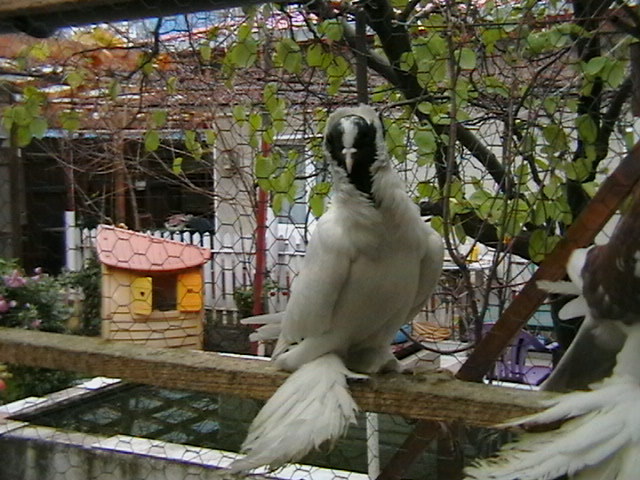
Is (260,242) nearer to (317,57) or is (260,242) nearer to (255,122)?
(255,122)

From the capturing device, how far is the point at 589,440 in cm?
66

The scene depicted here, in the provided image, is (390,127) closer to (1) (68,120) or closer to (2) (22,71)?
(1) (68,120)

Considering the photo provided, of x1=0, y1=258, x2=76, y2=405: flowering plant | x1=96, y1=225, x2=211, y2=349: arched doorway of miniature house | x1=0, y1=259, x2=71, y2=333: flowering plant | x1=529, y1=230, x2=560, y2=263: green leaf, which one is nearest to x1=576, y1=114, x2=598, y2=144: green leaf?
x1=529, y1=230, x2=560, y2=263: green leaf

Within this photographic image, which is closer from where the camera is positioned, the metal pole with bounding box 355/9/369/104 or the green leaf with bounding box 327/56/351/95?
the metal pole with bounding box 355/9/369/104

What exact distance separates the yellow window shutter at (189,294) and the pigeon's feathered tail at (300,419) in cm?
114

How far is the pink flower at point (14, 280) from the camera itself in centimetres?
237

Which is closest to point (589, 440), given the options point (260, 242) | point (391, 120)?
point (391, 120)

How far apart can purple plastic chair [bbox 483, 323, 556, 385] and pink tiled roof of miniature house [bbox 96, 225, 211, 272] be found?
85 centimetres

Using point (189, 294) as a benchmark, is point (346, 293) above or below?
above

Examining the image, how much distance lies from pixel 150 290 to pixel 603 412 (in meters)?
1.41

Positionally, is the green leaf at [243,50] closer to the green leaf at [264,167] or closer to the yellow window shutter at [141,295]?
the green leaf at [264,167]

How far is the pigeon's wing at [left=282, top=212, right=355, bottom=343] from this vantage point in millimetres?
833

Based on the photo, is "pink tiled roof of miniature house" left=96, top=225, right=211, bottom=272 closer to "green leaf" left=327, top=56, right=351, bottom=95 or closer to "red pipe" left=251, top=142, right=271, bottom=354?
"red pipe" left=251, top=142, right=271, bottom=354

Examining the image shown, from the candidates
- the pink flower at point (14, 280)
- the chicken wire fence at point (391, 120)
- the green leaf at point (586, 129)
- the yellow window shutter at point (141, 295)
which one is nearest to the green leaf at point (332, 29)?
the chicken wire fence at point (391, 120)
